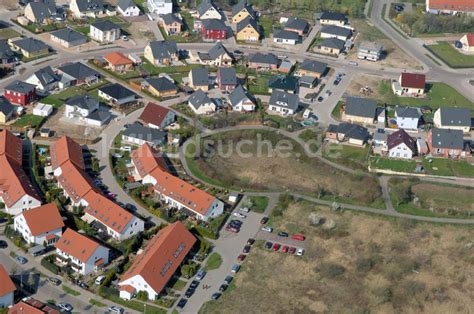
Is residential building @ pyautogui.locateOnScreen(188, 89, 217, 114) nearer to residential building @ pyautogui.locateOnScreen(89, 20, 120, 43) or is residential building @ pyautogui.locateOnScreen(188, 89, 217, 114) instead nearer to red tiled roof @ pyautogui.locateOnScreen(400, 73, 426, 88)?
residential building @ pyautogui.locateOnScreen(89, 20, 120, 43)

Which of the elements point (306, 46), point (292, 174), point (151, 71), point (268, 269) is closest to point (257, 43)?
point (306, 46)

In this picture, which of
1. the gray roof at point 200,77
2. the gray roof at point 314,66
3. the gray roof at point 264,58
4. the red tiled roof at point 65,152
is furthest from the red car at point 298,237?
the gray roof at point 264,58

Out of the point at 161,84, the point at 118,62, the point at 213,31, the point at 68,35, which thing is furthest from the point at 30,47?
the point at 213,31

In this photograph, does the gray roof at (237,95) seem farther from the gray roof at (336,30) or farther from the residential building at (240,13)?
the residential building at (240,13)

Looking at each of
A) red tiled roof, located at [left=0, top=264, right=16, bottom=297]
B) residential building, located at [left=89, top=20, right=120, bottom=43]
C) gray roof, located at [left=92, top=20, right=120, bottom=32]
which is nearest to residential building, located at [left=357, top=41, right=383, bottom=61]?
residential building, located at [left=89, top=20, right=120, bottom=43]

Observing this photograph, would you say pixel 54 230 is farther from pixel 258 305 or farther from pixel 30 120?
pixel 30 120

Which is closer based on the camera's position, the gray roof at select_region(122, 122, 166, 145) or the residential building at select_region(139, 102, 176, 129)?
the gray roof at select_region(122, 122, 166, 145)
